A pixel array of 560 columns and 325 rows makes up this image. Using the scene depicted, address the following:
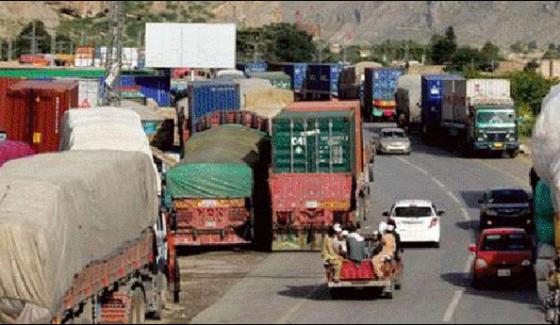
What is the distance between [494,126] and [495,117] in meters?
0.72

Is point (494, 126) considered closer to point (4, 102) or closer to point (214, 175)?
point (4, 102)

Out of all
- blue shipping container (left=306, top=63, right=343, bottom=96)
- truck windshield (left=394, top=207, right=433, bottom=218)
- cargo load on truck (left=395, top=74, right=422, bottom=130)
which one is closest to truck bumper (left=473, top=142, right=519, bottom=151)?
cargo load on truck (left=395, top=74, right=422, bottom=130)

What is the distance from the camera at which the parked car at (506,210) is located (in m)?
47.0

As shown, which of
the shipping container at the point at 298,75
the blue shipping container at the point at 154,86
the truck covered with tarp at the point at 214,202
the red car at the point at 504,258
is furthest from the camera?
the shipping container at the point at 298,75

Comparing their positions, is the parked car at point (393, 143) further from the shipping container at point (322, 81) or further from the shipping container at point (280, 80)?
the shipping container at point (322, 81)

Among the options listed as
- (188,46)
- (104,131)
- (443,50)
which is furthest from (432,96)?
(443,50)

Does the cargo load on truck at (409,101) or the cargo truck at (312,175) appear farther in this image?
the cargo load on truck at (409,101)

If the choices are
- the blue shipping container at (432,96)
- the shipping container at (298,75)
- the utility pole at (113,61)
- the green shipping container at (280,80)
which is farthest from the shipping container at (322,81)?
the utility pole at (113,61)

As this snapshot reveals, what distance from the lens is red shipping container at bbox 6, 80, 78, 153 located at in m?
50.2

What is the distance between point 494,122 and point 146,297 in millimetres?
45262

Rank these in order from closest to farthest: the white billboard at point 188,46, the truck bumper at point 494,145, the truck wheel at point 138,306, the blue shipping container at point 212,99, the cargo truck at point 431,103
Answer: the truck wheel at point 138,306
the blue shipping container at point 212,99
the truck bumper at point 494,145
the cargo truck at point 431,103
the white billboard at point 188,46

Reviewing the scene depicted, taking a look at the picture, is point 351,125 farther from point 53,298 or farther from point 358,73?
point 358,73

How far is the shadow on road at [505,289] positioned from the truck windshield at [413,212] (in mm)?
7392

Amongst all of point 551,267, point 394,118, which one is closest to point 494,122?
point 394,118
